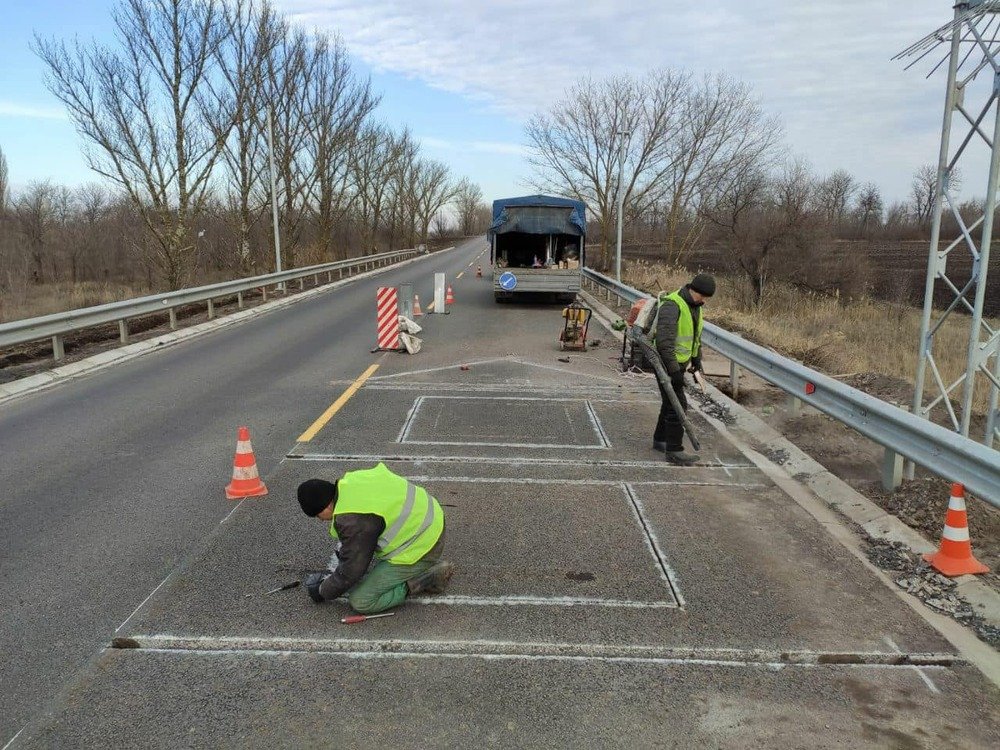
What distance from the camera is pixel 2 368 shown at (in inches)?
441

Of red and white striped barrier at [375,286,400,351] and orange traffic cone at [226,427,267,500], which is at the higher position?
red and white striped barrier at [375,286,400,351]

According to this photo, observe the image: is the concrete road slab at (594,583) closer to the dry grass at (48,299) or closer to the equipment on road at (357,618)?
the equipment on road at (357,618)

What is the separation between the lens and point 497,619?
396 cm

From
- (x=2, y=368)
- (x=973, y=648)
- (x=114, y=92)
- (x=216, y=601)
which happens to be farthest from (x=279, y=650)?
(x=114, y=92)

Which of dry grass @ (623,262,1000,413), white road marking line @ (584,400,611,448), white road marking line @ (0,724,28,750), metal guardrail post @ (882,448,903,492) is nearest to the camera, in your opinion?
white road marking line @ (0,724,28,750)

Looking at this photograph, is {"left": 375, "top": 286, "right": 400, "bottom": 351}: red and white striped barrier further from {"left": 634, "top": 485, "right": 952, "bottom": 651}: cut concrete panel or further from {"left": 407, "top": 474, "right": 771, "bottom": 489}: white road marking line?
{"left": 634, "top": 485, "right": 952, "bottom": 651}: cut concrete panel

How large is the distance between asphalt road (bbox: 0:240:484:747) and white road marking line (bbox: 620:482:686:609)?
276 centimetres

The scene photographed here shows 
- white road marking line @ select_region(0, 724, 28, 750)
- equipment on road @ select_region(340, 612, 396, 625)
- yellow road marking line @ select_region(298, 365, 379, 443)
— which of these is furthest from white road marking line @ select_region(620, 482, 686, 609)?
yellow road marking line @ select_region(298, 365, 379, 443)

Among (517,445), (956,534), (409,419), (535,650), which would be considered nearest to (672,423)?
(517,445)

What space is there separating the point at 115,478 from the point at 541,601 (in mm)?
4239

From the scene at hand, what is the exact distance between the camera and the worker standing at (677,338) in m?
6.71

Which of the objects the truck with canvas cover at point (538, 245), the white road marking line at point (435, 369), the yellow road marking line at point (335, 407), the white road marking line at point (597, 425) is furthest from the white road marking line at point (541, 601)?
the truck with canvas cover at point (538, 245)

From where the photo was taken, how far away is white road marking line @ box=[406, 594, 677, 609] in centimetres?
412

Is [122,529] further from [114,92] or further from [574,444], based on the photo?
[114,92]
